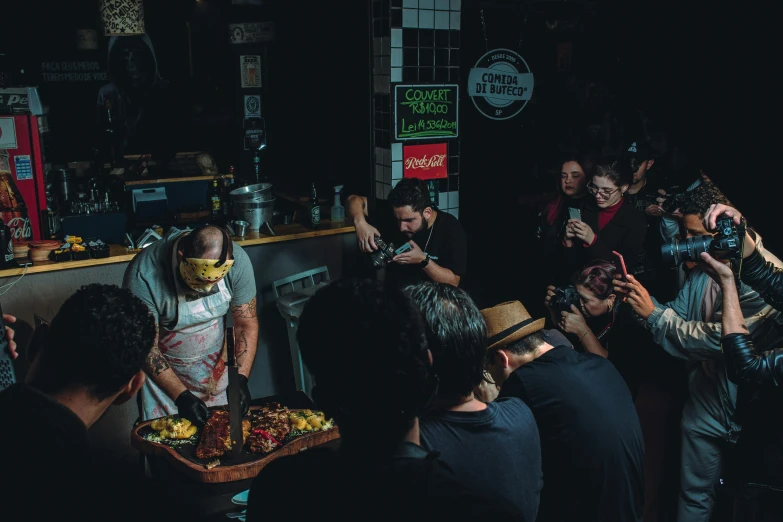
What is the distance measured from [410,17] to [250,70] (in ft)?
17.5

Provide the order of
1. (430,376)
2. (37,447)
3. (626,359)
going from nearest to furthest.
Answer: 1. (430,376)
2. (37,447)
3. (626,359)

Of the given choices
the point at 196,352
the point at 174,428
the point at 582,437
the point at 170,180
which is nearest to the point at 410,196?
the point at 196,352

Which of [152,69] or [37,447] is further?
[152,69]

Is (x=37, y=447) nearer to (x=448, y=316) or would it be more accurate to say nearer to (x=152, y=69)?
(x=448, y=316)

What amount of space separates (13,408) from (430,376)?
104 cm

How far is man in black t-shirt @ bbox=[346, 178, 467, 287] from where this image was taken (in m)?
4.23

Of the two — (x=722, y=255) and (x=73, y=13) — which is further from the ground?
(x=73, y=13)

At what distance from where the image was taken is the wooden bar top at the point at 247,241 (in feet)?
14.5

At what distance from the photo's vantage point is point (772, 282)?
2.95 meters

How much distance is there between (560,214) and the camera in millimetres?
4672

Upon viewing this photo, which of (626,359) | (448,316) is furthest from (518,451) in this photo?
(626,359)

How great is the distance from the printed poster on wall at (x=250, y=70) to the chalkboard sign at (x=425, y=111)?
17.2 feet

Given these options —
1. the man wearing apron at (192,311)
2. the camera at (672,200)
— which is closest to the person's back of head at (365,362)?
the man wearing apron at (192,311)

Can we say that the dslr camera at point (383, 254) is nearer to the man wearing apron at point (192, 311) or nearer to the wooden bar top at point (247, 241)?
the man wearing apron at point (192, 311)
